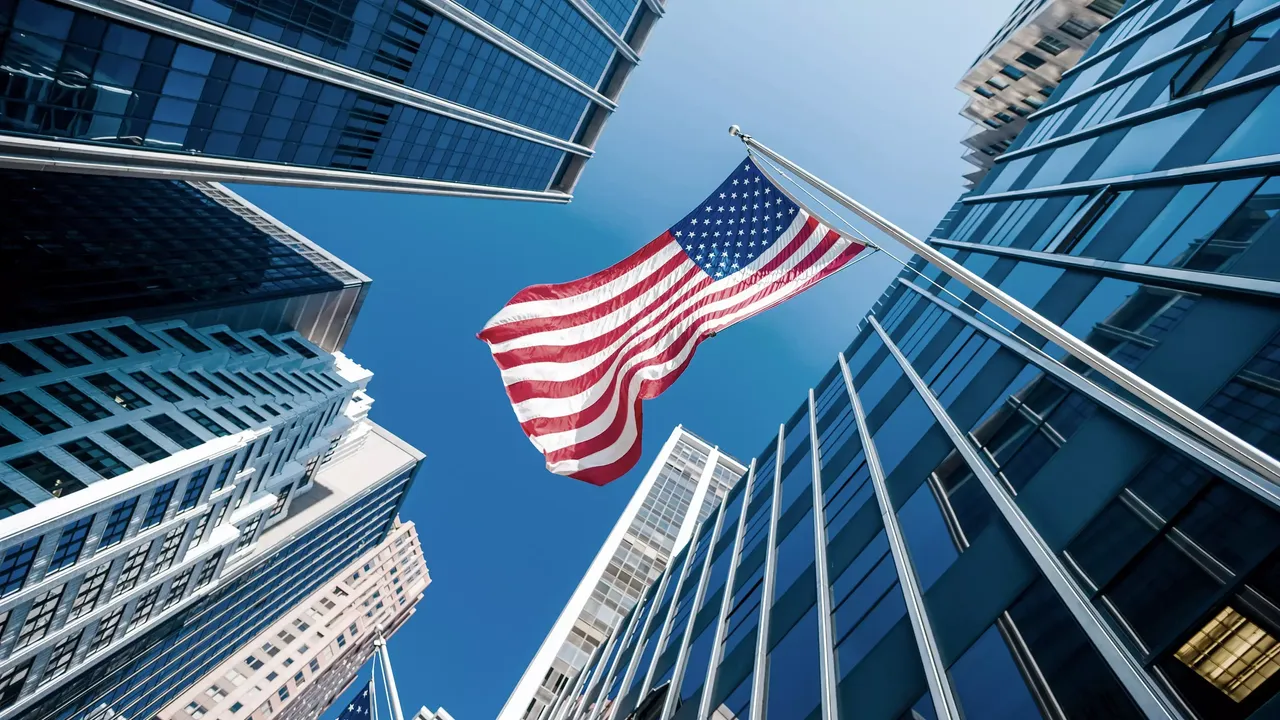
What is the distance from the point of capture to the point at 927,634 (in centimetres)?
952

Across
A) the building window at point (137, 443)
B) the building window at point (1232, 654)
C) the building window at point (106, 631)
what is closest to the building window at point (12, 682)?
the building window at point (106, 631)

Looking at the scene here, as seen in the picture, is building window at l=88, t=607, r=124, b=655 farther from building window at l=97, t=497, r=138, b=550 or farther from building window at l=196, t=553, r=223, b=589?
building window at l=97, t=497, r=138, b=550

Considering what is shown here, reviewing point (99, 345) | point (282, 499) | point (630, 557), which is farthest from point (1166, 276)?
point (282, 499)

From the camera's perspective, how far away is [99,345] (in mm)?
53938

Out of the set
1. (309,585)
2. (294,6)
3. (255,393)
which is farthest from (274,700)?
(294,6)

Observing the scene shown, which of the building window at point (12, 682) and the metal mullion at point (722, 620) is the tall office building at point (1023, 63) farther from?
the building window at point (12, 682)

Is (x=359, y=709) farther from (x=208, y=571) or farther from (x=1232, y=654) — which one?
(x=208, y=571)

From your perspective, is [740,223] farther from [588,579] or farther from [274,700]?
[274,700]

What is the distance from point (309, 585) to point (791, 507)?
366ft

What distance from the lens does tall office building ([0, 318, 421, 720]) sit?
43.7 m

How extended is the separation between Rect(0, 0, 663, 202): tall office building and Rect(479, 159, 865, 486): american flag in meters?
31.3

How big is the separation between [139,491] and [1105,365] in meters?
59.6

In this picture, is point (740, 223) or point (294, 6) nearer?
point (740, 223)

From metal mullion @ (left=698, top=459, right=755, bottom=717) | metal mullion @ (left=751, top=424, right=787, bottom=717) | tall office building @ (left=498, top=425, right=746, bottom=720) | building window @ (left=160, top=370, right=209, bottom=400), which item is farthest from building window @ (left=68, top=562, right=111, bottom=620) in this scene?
metal mullion @ (left=751, top=424, right=787, bottom=717)
